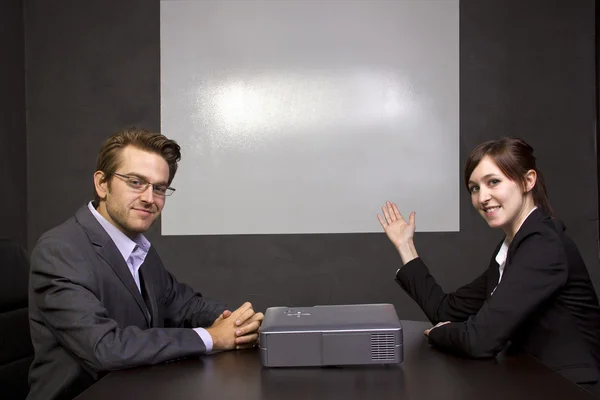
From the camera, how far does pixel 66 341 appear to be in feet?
5.35

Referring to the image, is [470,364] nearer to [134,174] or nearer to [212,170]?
[134,174]

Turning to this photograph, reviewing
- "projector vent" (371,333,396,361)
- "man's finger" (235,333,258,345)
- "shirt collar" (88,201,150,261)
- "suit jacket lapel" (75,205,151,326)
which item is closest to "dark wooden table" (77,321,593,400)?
"projector vent" (371,333,396,361)

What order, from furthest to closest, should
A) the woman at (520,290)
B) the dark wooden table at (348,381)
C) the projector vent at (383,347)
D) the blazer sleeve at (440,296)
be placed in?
the blazer sleeve at (440,296) < the woman at (520,290) < the projector vent at (383,347) < the dark wooden table at (348,381)

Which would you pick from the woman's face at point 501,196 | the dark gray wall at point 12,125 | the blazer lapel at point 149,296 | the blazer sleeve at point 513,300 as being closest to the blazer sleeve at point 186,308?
the blazer lapel at point 149,296

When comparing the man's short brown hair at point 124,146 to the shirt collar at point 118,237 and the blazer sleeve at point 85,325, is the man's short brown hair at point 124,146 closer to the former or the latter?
the shirt collar at point 118,237

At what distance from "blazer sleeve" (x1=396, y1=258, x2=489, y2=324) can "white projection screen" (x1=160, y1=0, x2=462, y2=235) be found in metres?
1.74

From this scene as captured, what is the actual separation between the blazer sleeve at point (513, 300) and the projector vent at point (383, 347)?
0.27 metres

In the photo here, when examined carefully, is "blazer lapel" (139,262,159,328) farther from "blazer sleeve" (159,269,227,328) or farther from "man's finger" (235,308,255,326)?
"man's finger" (235,308,255,326)

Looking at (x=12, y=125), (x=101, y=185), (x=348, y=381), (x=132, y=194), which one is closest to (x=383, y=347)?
(x=348, y=381)

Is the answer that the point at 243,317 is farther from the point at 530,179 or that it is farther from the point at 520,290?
the point at 530,179

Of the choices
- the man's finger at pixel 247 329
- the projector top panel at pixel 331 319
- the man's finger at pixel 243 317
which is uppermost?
the projector top panel at pixel 331 319

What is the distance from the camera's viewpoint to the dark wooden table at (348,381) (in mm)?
1261

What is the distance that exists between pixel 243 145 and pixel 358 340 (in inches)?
104

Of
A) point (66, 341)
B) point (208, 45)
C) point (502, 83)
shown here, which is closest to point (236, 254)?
point (208, 45)
